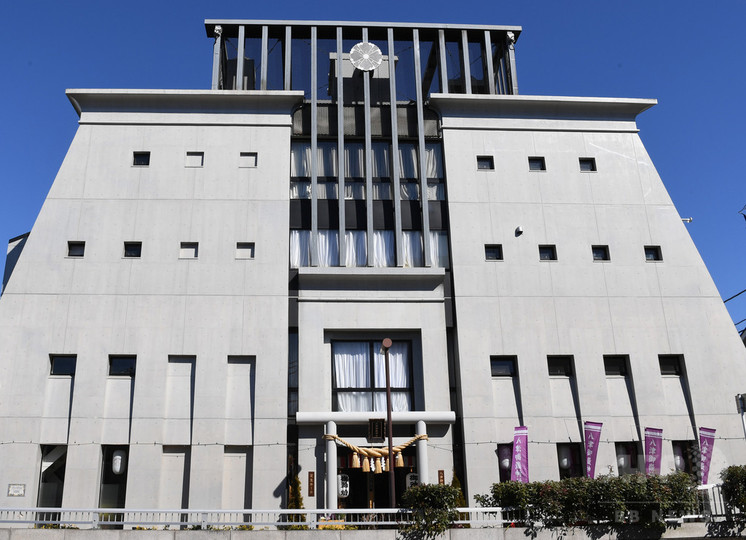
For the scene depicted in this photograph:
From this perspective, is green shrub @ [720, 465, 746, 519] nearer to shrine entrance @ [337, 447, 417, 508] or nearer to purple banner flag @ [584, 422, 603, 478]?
purple banner flag @ [584, 422, 603, 478]

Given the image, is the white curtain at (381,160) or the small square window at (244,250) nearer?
the small square window at (244,250)

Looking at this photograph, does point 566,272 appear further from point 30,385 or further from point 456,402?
point 30,385

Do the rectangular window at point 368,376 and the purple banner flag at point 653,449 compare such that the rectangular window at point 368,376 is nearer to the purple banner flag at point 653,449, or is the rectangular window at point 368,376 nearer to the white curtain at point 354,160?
the white curtain at point 354,160

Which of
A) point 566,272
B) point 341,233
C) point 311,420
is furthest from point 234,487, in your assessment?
point 566,272

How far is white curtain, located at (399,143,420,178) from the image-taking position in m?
31.2

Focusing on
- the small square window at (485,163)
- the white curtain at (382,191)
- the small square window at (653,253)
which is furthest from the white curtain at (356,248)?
the small square window at (653,253)

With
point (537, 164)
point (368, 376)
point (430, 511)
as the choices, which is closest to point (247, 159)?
point (368, 376)

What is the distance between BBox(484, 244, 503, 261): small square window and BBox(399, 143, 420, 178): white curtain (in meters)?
4.63

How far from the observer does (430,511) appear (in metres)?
19.6

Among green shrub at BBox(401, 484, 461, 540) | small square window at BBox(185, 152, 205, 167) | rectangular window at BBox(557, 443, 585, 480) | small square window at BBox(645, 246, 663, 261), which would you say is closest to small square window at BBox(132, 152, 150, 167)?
small square window at BBox(185, 152, 205, 167)

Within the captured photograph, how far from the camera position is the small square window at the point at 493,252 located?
29578mm

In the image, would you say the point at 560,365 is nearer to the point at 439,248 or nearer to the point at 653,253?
the point at 653,253

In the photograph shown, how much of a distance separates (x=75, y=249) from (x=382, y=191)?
43.6 ft

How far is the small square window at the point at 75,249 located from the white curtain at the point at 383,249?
1225 cm
